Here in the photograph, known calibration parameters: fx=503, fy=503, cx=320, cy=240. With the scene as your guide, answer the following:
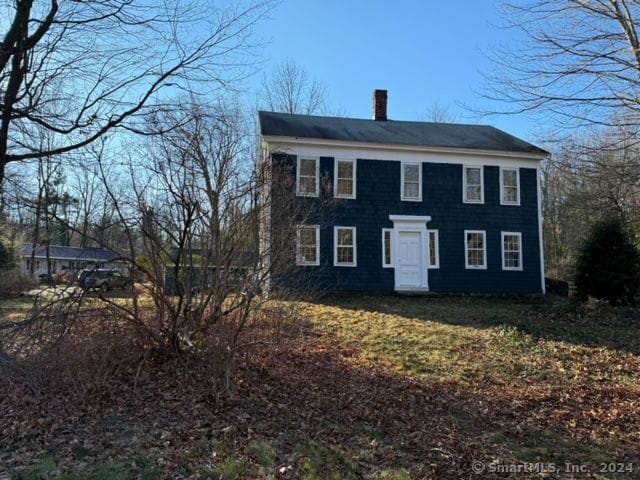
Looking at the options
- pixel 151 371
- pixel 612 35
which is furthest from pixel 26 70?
pixel 612 35

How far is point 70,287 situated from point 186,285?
55.3 inches

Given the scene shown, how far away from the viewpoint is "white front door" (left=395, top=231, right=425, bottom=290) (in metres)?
17.6

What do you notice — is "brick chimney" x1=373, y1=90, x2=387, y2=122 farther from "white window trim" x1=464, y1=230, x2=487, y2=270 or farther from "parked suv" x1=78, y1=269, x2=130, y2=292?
"parked suv" x1=78, y1=269, x2=130, y2=292

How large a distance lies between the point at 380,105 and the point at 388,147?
3976 millimetres

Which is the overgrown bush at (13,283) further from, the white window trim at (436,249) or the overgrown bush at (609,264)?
the overgrown bush at (609,264)

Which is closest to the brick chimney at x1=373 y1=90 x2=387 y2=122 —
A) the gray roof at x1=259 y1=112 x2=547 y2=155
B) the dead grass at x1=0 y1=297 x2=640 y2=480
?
the gray roof at x1=259 y1=112 x2=547 y2=155

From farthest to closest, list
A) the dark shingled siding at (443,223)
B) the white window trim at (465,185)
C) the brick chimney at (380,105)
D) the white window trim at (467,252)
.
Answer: the brick chimney at (380,105)
the white window trim at (465,185)
the white window trim at (467,252)
the dark shingled siding at (443,223)

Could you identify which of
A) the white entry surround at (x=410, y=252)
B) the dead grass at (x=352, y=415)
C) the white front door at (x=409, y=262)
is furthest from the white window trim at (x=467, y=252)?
the dead grass at (x=352, y=415)

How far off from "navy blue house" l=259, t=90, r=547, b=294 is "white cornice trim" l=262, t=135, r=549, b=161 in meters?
0.04

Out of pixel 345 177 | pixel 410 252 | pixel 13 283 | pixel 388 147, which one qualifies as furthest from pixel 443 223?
pixel 13 283

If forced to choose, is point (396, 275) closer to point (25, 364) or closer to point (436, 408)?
point (436, 408)

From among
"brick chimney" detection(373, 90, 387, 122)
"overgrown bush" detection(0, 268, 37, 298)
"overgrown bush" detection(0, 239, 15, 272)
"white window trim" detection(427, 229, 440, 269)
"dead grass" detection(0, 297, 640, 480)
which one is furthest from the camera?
"overgrown bush" detection(0, 239, 15, 272)

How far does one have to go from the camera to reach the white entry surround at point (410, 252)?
57.7 ft

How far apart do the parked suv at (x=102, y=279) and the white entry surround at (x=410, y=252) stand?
12.1m
